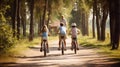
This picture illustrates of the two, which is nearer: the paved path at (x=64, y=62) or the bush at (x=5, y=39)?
the paved path at (x=64, y=62)

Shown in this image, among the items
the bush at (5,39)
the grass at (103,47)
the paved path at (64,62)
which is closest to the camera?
the paved path at (64,62)

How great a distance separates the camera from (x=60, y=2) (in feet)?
193

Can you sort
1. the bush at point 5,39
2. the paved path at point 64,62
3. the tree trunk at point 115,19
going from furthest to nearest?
the tree trunk at point 115,19 < the bush at point 5,39 < the paved path at point 64,62

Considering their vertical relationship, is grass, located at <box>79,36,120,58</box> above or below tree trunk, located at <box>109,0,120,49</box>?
below

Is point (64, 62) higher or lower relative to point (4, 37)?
lower

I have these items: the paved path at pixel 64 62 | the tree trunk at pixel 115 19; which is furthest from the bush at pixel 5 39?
the tree trunk at pixel 115 19

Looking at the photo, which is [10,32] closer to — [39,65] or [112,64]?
[39,65]

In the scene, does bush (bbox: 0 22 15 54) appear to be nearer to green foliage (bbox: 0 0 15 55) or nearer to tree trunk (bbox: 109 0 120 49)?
green foliage (bbox: 0 0 15 55)

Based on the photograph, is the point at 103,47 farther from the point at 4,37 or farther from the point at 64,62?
the point at 64,62

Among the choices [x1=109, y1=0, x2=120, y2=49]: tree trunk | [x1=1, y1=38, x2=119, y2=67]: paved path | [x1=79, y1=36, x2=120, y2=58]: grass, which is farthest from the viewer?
[x1=109, y1=0, x2=120, y2=49]: tree trunk

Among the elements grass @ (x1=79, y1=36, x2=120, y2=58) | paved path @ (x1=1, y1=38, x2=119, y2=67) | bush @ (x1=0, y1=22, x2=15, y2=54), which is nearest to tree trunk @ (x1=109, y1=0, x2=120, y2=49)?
grass @ (x1=79, y1=36, x2=120, y2=58)

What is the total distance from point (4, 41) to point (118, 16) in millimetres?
8235

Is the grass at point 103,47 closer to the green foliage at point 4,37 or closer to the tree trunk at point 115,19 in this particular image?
the tree trunk at point 115,19

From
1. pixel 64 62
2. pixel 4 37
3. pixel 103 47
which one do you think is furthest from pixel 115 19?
pixel 64 62
